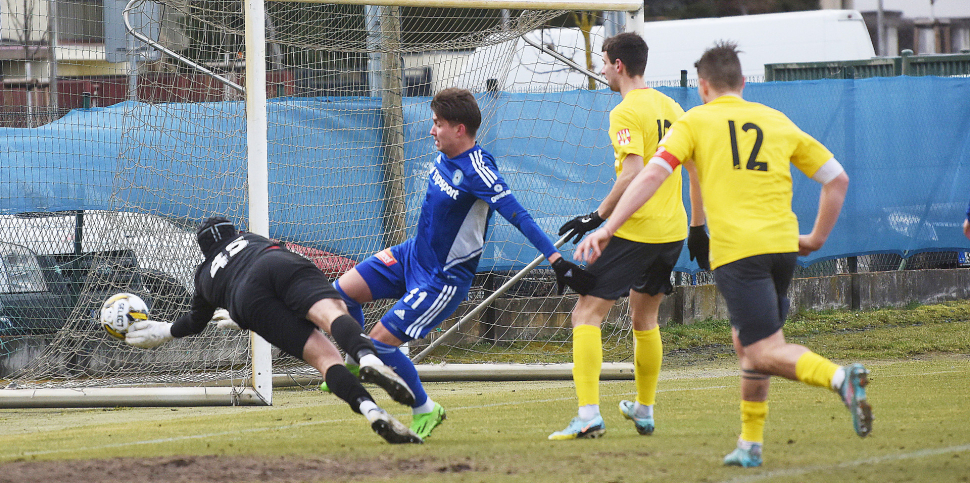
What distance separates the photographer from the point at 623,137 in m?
5.58

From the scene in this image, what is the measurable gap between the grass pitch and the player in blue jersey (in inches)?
18.6

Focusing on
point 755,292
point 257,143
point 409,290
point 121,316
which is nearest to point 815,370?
point 755,292

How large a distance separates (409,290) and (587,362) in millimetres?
1037

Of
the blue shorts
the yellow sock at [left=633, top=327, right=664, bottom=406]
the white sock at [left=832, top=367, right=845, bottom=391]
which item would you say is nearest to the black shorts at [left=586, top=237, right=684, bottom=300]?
the yellow sock at [left=633, top=327, right=664, bottom=406]

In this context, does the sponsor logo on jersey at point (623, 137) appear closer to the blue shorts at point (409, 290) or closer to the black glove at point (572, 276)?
the black glove at point (572, 276)

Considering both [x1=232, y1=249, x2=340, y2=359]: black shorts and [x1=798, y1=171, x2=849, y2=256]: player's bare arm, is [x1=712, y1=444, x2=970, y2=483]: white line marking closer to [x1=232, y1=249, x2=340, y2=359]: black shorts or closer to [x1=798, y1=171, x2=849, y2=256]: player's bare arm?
[x1=798, y1=171, x2=849, y2=256]: player's bare arm

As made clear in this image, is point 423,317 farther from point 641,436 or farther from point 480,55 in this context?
point 480,55

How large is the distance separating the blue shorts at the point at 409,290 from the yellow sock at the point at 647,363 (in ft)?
3.29

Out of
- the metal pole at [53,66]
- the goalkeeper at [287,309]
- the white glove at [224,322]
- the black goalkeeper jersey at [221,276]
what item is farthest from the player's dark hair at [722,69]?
the metal pole at [53,66]

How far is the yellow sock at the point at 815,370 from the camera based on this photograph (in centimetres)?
397

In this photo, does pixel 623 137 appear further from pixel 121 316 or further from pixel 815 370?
pixel 121 316

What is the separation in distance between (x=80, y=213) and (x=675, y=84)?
6.94m

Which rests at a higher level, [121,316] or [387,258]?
[387,258]

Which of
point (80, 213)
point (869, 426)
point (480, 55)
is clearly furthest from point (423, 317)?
point (80, 213)
